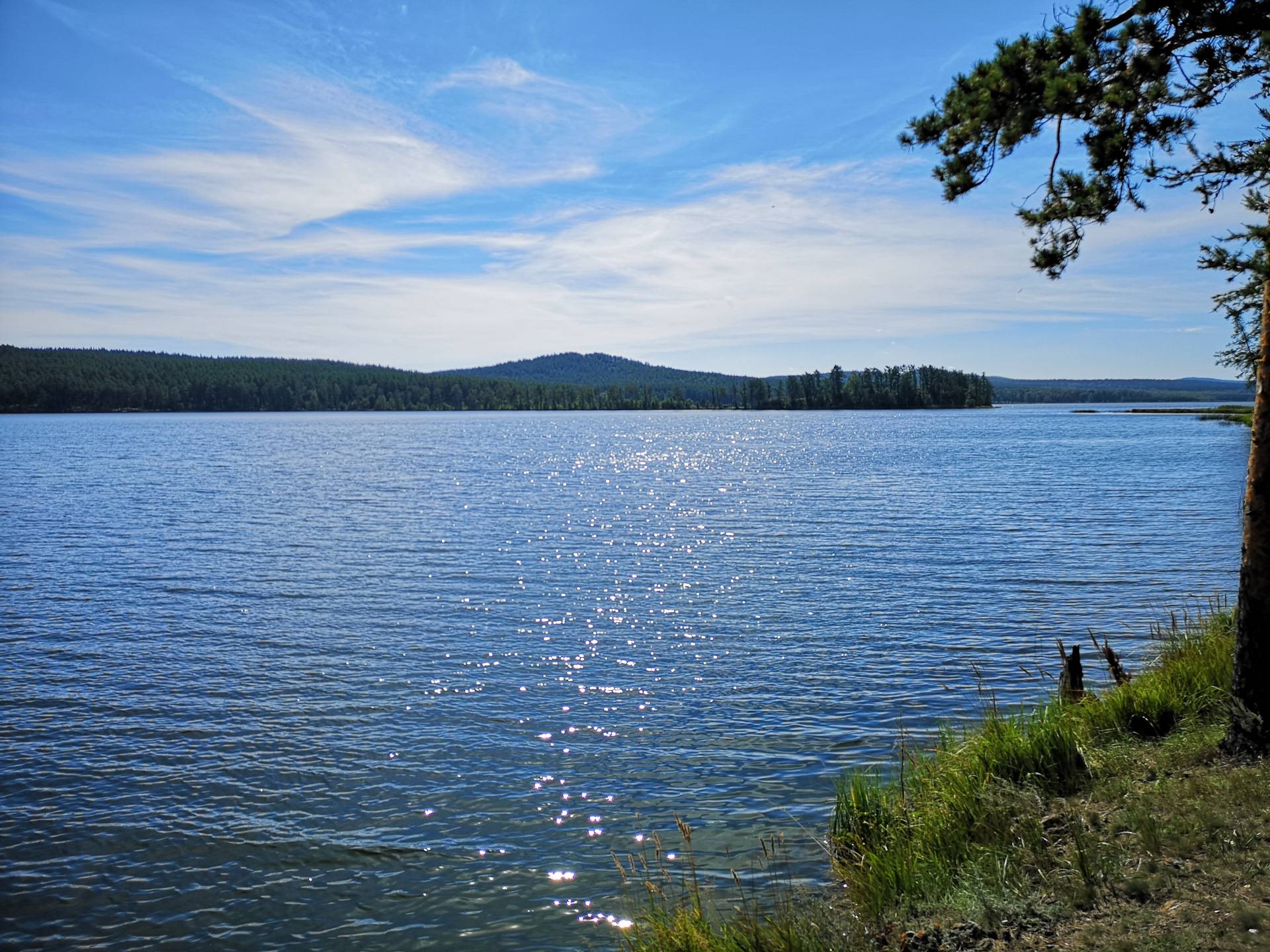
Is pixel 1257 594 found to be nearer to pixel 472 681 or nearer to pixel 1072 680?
pixel 1072 680

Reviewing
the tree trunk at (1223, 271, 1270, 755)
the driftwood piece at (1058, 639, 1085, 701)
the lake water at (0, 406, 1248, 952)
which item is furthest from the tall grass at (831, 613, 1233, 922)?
the tree trunk at (1223, 271, 1270, 755)

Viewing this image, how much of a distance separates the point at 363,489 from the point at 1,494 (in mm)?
22736

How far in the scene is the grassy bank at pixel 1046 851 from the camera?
6750 mm

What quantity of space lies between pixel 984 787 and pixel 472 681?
10784mm

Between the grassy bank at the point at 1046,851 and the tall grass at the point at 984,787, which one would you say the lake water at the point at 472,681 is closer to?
the tall grass at the point at 984,787

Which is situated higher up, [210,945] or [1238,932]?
[1238,932]

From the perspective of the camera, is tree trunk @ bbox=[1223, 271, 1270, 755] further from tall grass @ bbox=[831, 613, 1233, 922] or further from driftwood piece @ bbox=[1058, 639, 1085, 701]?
driftwood piece @ bbox=[1058, 639, 1085, 701]

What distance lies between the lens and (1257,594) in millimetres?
9156

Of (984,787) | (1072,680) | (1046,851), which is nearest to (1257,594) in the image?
(984,787)

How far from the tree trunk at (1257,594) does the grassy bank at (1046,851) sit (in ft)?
1.50

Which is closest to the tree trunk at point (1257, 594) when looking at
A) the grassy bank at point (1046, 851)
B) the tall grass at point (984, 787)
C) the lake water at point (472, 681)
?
the grassy bank at point (1046, 851)

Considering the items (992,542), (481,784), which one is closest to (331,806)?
(481,784)

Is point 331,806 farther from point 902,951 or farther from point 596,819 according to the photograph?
point 902,951

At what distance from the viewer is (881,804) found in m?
9.97
